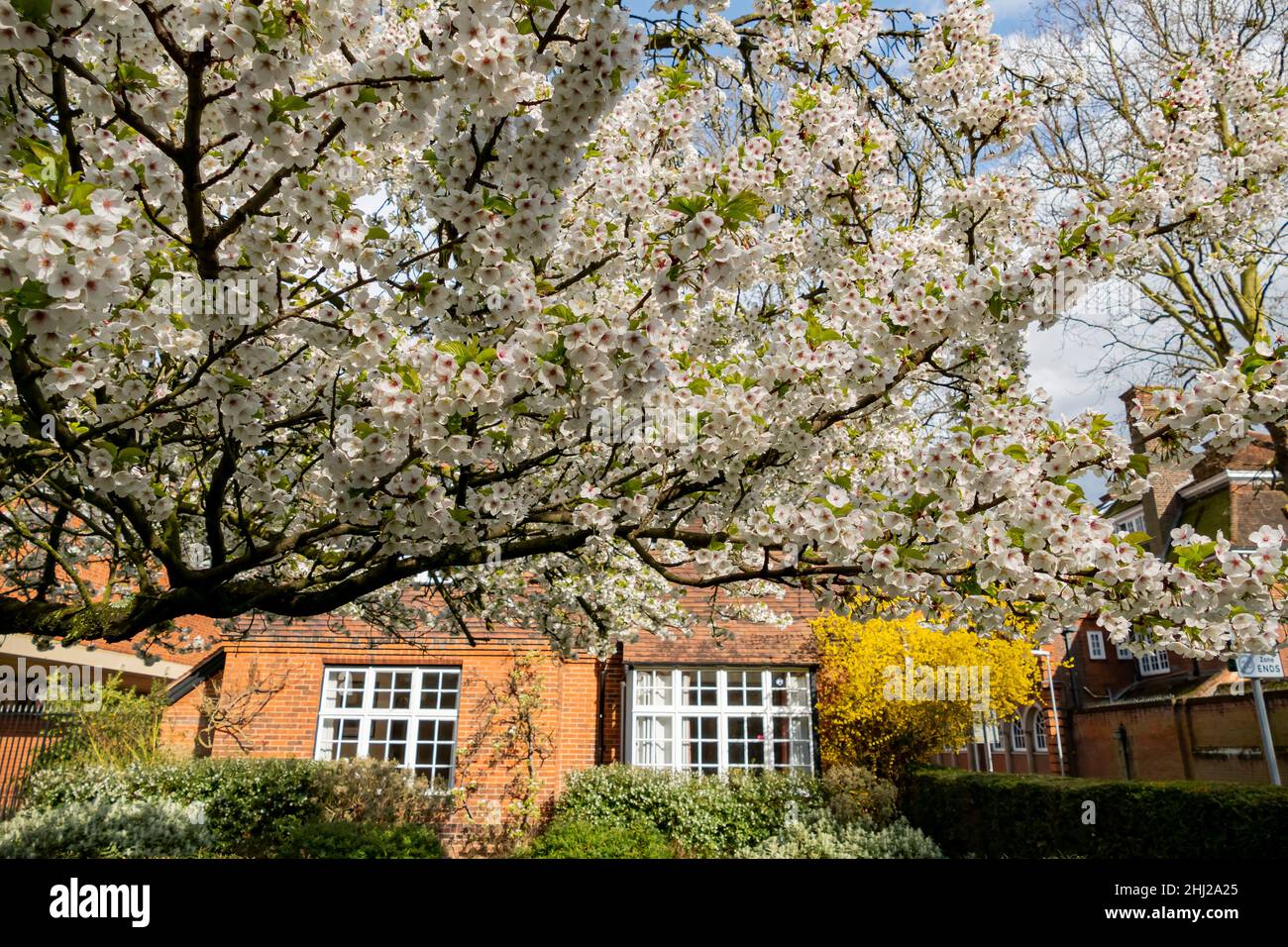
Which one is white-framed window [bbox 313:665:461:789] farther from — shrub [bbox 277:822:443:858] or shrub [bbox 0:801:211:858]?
shrub [bbox 277:822:443:858]

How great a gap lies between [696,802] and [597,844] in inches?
97.3

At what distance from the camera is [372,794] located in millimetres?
9359

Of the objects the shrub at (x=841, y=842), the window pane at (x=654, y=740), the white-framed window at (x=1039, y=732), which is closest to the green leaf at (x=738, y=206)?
the shrub at (x=841, y=842)

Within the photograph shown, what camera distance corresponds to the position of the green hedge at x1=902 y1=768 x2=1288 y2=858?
7246mm

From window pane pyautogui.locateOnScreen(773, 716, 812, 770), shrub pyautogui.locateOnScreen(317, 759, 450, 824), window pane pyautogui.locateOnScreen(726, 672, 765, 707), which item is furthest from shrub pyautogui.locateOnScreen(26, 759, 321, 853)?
window pane pyautogui.locateOnScreen(773, 716, 812, 770)

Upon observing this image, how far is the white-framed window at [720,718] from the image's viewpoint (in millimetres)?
12008

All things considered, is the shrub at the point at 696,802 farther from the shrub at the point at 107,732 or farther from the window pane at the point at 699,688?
the shrub at the point at 107,732

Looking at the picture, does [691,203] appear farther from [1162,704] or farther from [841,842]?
[1162,704]

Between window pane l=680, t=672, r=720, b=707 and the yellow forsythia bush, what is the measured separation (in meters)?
1.70
